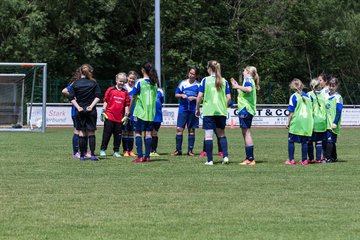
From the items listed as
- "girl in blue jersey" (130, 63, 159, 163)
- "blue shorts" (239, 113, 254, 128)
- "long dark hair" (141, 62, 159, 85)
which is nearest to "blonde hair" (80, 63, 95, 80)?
"girl in blue jersey" (130, 63, 159, 163)

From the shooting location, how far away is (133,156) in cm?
1770

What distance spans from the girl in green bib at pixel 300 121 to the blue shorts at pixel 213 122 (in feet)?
4.60

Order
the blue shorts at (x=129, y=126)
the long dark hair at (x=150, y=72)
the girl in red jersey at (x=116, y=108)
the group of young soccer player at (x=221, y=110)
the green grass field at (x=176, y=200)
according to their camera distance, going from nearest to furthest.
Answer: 1. the green grass field at (x=176, y=200)
2. the group of young soccer player at (x=221, y=110)
3. the long dark hair at (x=150, y=72)
4. the girl in red jersey at (x=116, y=108)
5. the blue shorts at (x=129, y=126)

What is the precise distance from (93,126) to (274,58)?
4012 cm

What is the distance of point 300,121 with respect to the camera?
51.8ft

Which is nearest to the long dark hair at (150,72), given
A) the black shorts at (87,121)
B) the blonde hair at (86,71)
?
the blonde hair at (86,71)

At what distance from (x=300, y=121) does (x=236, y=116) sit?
2522 cm

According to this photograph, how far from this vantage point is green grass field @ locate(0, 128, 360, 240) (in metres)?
8.15

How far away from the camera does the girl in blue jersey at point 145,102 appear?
15.8 metres

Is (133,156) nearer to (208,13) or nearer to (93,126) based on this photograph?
(93,126)

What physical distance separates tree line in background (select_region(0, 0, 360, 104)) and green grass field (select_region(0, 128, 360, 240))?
28868mm

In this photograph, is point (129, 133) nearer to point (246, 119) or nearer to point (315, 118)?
point (246, 119)

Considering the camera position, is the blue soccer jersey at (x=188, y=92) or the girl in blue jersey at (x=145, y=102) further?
the blue soccer jersey at (x=188, y=92)

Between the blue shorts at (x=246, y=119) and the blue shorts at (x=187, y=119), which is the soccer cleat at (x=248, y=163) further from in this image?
the blue shorts at (x=187, y=119)
